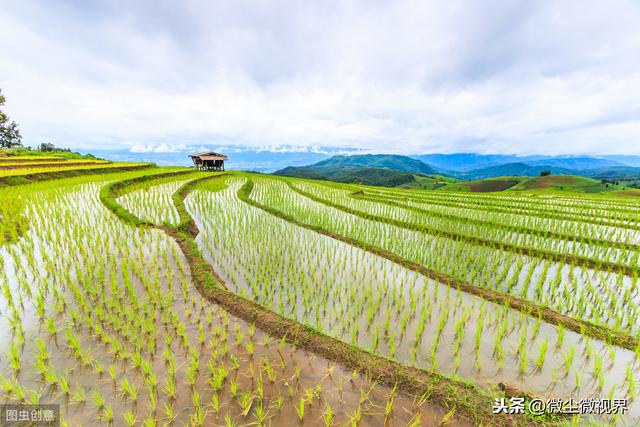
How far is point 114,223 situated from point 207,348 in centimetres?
583

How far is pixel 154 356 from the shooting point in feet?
8.53

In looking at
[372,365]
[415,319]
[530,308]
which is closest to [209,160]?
[415,319]

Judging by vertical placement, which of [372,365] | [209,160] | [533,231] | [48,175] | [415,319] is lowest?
[415,319]

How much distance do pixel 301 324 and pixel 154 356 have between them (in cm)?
159

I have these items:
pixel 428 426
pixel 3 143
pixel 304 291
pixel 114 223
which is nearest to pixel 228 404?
pixel 428 426

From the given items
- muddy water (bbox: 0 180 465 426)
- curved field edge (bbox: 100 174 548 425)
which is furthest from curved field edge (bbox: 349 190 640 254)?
muddy water (bbox: 0 180 465 426)

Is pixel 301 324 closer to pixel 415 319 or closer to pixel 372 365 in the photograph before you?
pixel 372 365

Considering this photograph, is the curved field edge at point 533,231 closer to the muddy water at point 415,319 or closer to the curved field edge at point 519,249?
the curved field edge at point 519,249

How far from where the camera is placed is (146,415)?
2041 millimetres

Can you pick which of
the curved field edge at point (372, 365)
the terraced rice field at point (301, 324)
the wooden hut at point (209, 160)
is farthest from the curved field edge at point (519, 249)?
the wooden hut at point (209, 160)

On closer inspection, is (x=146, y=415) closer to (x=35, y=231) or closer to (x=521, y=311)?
(x=521, y=311)

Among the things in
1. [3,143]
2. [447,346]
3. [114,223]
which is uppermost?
[3,143]

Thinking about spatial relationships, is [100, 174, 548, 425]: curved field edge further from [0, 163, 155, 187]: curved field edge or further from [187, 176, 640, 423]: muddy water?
[0, 163, 155, 187]: curved field edge

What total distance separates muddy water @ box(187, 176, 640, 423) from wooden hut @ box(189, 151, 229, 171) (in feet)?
88.5
